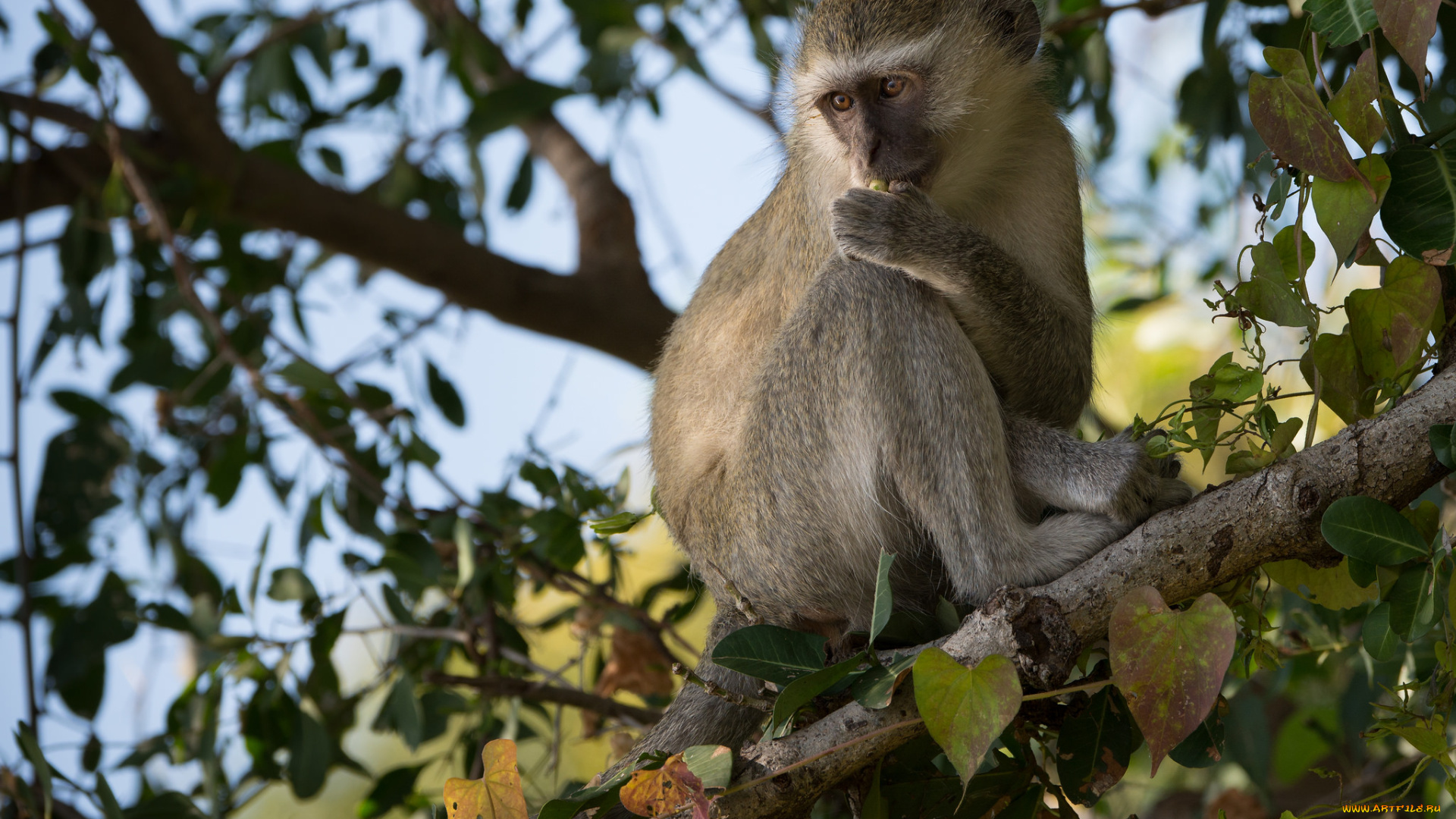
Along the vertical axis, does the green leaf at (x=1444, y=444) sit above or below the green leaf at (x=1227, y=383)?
below

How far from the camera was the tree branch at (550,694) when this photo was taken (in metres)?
3.01

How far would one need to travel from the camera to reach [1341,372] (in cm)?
180

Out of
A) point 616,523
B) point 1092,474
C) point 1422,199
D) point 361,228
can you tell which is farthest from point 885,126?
point 361,228

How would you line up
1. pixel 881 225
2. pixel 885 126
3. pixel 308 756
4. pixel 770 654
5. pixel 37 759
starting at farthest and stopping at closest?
1. pixel 308 756
2. pixel 885 126
3. pixel 881 225
4. pixel 37 759
5. pixel 770 654

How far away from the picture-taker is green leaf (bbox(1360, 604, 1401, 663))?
174cm

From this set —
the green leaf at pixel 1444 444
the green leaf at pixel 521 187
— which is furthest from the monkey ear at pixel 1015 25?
the green leaf at pixel 521 187

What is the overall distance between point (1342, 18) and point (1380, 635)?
3.07ft

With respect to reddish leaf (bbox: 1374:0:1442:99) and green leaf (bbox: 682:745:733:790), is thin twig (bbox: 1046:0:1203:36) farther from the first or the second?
green leaf (bbox: 682:745:733:790)

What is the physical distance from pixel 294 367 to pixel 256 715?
99 cm

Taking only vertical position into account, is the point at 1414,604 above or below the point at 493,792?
below

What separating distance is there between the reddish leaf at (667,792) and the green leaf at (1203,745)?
874 millimetres

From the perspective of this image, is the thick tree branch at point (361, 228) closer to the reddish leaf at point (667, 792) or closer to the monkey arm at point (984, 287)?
the monkey arm at point (984, 287)

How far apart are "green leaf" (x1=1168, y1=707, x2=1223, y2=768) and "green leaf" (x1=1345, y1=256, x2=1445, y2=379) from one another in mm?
666

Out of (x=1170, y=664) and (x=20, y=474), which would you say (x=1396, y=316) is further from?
(x=20, y=474)
